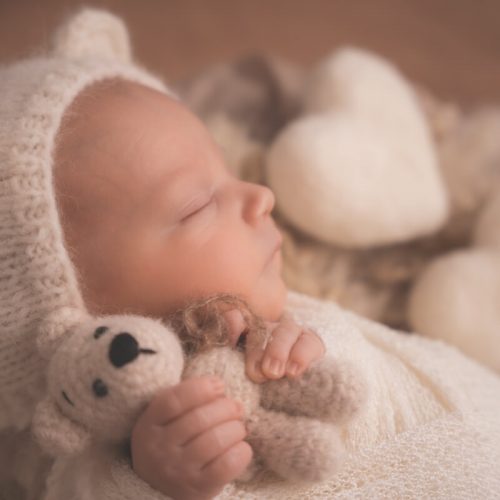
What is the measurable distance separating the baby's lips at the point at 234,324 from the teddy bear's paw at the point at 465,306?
510 mm

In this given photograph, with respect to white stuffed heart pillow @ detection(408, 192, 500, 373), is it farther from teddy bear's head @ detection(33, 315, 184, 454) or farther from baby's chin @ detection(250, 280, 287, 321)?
teddy bear's head @ detection(33, 315, 184, 454)

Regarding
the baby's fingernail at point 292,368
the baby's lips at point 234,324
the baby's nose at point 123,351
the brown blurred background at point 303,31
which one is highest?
the brown blurred background at point 303,31

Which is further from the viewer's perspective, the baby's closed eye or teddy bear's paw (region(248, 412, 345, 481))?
the baby's closed eye

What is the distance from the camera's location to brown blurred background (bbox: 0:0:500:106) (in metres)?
1.87

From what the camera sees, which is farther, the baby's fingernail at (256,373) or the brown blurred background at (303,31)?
the brown blurred background at (303,31)

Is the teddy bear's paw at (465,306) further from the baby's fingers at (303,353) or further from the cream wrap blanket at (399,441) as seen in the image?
the baby's fingers at (303,353)

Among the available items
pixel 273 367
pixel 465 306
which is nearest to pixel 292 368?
pixel 273 367

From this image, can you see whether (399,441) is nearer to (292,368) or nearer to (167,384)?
(292,368)

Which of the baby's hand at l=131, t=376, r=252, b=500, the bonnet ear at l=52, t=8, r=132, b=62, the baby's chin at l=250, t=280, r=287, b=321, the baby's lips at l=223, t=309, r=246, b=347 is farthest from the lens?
the bonnet ear at l=52, t=8, r=132, b=62

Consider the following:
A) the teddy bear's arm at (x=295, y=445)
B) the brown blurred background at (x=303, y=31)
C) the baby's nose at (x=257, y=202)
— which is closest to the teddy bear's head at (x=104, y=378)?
the teddy bear's arm at (x=295, y=445)

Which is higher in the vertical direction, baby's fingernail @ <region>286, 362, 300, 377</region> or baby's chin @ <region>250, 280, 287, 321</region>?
baby's chin @ <region>250, 280, 287, 321</region>

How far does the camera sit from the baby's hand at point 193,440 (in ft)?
1.87

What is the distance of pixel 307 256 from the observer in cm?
120

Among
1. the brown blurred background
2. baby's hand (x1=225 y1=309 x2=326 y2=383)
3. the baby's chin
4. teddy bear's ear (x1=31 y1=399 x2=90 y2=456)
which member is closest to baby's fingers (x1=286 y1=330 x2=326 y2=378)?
baby's hand (x1=225 y1=309 x2=326 y2=383)
